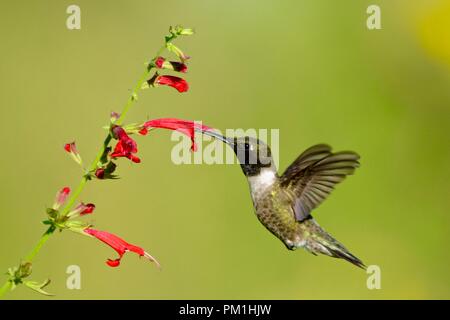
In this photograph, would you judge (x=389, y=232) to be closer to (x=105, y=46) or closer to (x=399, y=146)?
(x=399, y=146)

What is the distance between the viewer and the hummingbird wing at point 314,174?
7.49ft

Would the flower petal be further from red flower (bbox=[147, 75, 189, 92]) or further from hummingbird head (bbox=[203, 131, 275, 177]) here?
hummingbird head (bbox=[203, 131, 275, 177])

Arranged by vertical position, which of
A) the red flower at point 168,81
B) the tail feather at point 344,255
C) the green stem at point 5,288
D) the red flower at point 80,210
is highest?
the red flower at point 168,81

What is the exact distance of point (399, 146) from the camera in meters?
5.22

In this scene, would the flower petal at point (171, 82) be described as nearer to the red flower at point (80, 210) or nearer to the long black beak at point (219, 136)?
the long black beak at point (219, 136)

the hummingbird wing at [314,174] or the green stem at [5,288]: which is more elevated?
the hummingbird wing at [314,174]

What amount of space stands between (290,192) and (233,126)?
8.29 feet

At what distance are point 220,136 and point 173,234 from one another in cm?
285

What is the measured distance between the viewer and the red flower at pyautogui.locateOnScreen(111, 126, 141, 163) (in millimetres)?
1740

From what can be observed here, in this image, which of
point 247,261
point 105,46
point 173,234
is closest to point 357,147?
point 247,261

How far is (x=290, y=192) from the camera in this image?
2.61m

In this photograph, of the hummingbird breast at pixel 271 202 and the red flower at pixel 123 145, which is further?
the hummingbird breast at pixel 271 202

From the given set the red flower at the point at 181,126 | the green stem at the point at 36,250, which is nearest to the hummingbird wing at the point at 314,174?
the red flower at the point at 181,126

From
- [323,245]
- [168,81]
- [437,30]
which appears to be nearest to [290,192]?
[323,245]
